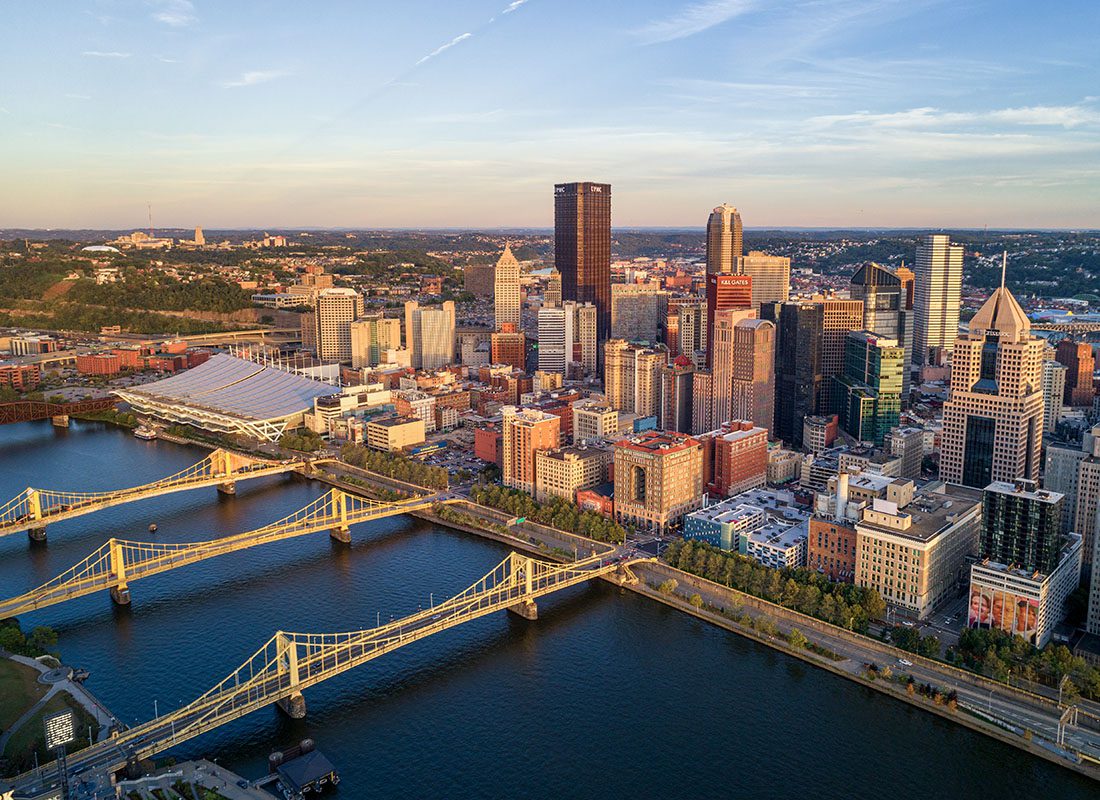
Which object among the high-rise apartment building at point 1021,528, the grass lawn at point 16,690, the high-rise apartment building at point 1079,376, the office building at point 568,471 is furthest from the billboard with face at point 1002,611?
the high-rise apartment building at point 1079,376

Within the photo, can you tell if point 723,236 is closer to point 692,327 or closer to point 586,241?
point 586,241

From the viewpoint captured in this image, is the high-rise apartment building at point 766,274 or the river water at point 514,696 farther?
the high-rise apartment building at point 766,274

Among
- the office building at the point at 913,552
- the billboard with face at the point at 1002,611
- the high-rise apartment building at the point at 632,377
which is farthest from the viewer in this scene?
the high-rise apartment building at the point at 632,377

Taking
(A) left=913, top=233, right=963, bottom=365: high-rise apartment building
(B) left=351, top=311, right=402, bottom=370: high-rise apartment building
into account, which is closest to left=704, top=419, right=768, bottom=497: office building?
(B) left=351, top=311, right=402, bottom=370: high-rise apartment building

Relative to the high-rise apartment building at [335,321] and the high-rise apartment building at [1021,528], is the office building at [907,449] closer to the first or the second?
the high-rise apartment building at [1021,528]

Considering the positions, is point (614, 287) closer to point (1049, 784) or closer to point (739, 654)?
point (739, 654)

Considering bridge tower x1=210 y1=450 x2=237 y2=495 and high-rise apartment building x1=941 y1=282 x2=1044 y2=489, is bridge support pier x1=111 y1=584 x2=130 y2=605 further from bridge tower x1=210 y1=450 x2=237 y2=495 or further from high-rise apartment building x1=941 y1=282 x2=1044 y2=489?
high-rise apartment building x1=941 y1=282 x2=1044 y2=489

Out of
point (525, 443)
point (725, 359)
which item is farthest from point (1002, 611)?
point (725, 359)
